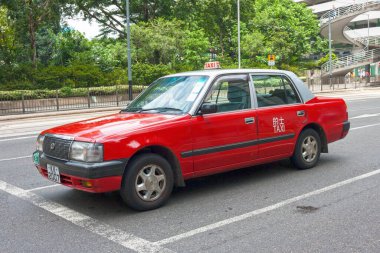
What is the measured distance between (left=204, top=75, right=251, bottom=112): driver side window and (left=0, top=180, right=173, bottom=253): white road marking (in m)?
2.12

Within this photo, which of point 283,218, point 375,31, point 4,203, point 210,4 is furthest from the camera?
point 375,31

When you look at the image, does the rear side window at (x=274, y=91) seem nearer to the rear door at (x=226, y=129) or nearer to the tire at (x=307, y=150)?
the rear door at (x=226, y=129)

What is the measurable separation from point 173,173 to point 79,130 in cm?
125

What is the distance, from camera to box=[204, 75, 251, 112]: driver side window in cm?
604

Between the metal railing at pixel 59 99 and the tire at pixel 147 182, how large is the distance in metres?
20.5

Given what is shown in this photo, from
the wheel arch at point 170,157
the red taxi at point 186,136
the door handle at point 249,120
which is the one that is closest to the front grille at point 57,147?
the red taxi at point 186,136

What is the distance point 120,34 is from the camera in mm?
43969

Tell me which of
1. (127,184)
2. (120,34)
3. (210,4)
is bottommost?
(127,184)

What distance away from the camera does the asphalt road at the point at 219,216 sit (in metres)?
4.22

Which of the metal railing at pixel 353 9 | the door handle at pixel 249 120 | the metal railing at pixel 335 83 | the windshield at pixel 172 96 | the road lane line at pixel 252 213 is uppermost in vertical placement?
the metal railing at pixel 353 9

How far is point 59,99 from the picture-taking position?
85.8 feet

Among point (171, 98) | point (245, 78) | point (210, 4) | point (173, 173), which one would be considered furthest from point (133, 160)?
point (210, 4)

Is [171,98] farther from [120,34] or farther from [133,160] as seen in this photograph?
[120,34]

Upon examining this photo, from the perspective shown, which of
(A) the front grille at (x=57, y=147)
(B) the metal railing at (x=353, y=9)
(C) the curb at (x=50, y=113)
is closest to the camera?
(A) the front grille at (x=57, y=147)
